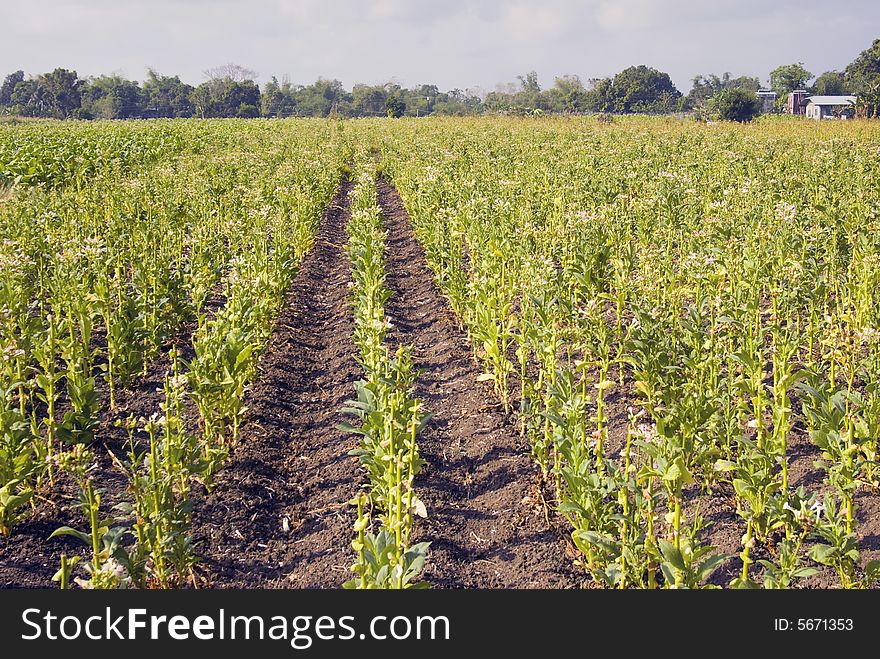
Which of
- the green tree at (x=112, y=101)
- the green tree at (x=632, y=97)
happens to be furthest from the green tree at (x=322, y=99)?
the green tree at (x=632, y=97)

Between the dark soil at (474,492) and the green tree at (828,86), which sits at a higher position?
the green tree at (828,86)

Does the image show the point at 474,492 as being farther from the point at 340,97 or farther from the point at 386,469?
the point at 340,97

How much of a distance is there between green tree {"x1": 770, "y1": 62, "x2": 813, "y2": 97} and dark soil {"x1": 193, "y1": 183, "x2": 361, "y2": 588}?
9913 centimetres

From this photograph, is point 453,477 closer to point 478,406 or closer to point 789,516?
point 478,406

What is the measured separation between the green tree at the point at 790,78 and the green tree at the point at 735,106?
50704 mm

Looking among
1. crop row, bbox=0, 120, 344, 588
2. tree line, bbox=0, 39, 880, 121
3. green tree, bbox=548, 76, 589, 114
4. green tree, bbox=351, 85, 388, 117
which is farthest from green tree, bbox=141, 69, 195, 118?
crop row, bbox=0, 120, 344, 588

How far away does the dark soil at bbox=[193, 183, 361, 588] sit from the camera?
4.83 meters

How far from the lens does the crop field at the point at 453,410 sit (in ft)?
14.5

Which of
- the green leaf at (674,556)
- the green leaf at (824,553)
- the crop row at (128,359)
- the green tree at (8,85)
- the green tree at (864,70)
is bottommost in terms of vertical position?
the green leaf at (824,553)

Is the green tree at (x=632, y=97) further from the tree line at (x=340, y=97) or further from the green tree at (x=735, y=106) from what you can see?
the green tree at (x=735, y=106)

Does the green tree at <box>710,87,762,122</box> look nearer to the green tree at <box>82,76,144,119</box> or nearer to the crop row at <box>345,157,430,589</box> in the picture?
the crop row at <box>345,157,430,589</box>

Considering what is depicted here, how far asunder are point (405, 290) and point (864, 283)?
597cm

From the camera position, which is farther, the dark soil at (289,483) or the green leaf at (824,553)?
the dark soil at (289,483)

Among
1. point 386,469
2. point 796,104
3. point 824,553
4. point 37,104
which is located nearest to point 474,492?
point 386,469
